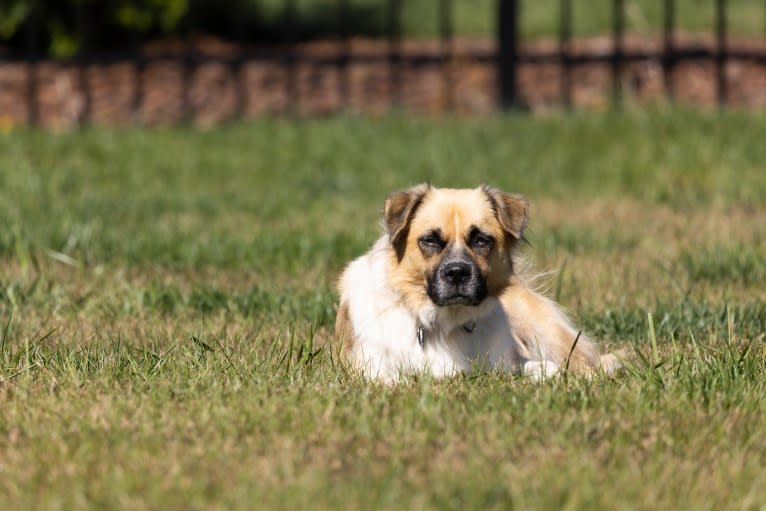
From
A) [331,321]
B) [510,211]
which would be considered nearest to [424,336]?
[510,211]

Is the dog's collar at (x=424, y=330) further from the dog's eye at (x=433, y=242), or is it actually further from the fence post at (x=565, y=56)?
the fence post at (x=565, y=56)

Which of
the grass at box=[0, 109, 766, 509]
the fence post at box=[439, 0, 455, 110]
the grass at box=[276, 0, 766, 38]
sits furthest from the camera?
the grass at box=[276, 0, 766, 38]

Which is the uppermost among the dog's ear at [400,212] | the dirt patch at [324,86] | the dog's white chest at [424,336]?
the dog's ear at [400,212]

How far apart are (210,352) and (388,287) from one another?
0.71m

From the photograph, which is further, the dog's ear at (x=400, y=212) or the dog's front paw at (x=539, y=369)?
the dog's ear at (x=400, y=212)

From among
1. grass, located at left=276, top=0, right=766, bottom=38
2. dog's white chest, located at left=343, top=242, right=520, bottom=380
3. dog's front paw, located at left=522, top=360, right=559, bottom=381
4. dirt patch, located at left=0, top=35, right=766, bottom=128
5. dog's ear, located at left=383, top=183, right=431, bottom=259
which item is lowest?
dog's front paw, located at left=522, top=360, right=559, bottom=381

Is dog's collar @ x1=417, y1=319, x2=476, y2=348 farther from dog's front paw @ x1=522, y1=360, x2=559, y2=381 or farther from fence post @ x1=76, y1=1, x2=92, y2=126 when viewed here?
fence post @ x1=76, y1=1, x2=92, y2=126

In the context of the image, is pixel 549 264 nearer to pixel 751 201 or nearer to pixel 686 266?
pixel 686 266

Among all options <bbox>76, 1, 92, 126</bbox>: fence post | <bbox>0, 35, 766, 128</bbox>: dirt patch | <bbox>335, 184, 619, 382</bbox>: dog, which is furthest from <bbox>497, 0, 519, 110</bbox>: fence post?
<bbox>335, 184, 619, 382</bbox>: dog

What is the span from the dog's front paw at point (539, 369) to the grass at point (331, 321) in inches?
4.2

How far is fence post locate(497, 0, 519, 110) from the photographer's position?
488 inches

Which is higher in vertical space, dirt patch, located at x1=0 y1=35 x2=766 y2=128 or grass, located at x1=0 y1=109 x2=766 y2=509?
dirt patch, located at x1=0 y1=35 x2=766 y2=128

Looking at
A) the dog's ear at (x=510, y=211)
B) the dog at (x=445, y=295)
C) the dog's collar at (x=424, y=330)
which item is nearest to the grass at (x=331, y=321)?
the dog at (x=445, y=295)

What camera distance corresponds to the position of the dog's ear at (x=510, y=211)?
5.06 meters
